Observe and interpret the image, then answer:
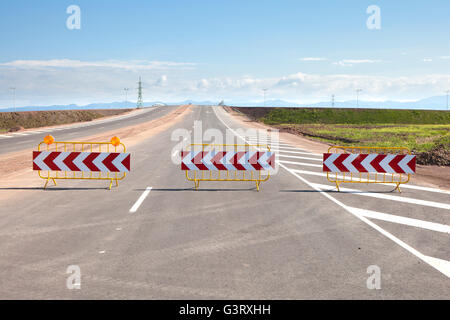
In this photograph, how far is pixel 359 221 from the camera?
729cm

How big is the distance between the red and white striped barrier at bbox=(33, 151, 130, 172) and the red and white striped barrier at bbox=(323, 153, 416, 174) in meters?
5.62

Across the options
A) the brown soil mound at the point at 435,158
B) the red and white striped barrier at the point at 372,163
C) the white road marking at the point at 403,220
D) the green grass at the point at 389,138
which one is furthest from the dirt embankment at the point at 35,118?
the white road marking at the point at 403,220

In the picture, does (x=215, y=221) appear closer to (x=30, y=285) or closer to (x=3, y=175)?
(x=30, y=285)

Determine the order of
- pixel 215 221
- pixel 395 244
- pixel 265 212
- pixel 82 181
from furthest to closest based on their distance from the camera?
pixel 82 181 → pixel 265 212 → pixel 215 221 → pixel 395 244

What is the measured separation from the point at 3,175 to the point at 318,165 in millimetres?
10916

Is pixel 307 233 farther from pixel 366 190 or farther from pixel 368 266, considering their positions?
pixel 366 190

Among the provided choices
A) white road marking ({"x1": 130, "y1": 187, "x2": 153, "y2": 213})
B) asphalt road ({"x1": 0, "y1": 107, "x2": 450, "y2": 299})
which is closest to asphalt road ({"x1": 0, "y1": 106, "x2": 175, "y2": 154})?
white road marking ({"x1": 130, "y1": 187, "x2": 153, "y2": 213})

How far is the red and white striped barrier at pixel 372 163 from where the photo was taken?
10.5m

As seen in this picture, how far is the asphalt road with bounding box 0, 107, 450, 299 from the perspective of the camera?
445cm

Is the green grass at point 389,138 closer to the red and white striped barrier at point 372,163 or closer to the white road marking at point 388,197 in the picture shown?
the red and white striped barrier at point 372,163

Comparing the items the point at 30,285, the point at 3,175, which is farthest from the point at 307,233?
the point at 3,175
